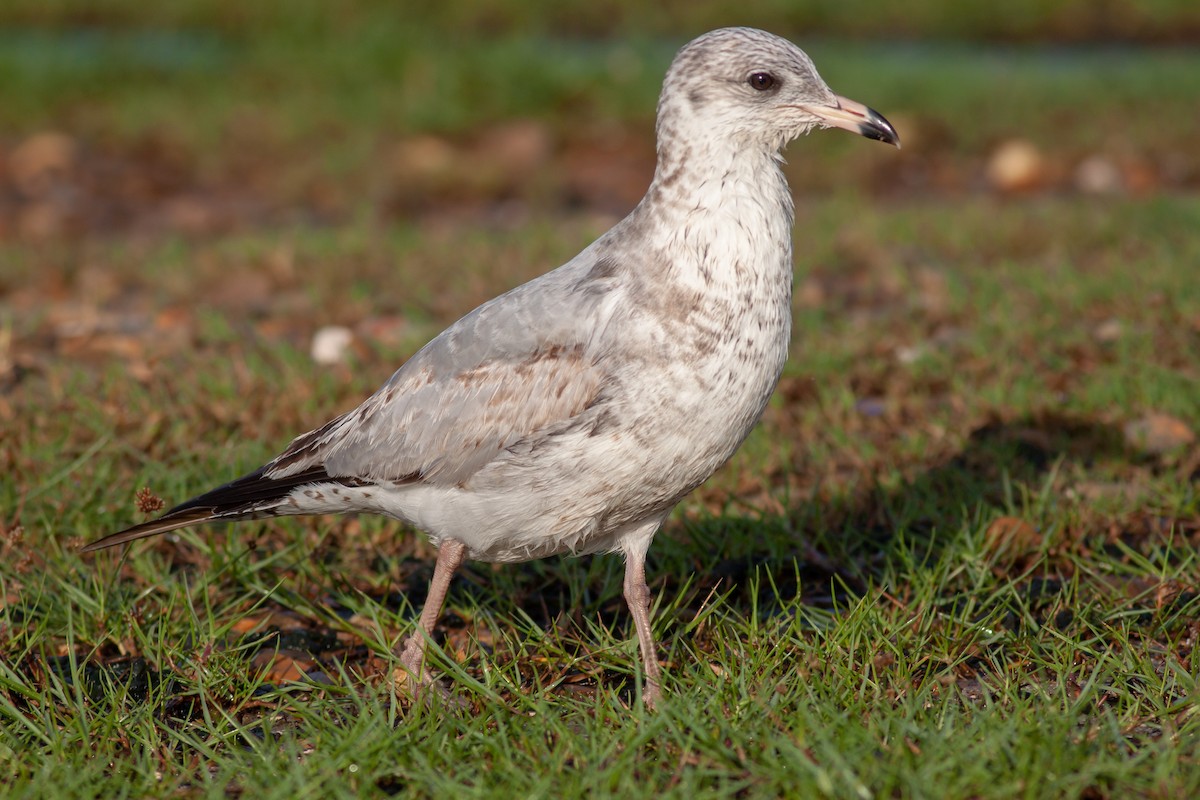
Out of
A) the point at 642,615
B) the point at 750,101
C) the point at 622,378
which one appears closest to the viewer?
the point at 622,378

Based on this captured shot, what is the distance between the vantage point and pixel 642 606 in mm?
3801

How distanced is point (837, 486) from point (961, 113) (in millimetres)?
6464

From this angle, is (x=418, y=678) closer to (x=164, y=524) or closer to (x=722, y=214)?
(x=164, y=524)

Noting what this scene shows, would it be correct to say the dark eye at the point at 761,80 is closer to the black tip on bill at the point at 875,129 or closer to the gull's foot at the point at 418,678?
the black tip on bill at the point at 875,129

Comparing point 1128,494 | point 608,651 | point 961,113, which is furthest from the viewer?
point 961,113

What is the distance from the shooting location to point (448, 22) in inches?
623

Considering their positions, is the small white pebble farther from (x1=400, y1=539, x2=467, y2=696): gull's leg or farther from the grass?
(x1=400, y1=539, x2=467, y2=696): gull's leg

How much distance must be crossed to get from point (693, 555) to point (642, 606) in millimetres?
695

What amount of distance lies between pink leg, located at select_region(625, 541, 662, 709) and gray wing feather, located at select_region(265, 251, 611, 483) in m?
0.51

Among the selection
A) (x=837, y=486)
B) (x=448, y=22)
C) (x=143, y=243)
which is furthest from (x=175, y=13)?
(x=837, y=486)

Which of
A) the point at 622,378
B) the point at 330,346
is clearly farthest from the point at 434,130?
the point at 622,378

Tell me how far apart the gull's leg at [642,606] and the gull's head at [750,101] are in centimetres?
105

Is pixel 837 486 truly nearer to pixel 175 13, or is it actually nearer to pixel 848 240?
pixel 848 240

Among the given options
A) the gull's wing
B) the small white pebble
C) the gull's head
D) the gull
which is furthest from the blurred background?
the gull's head
